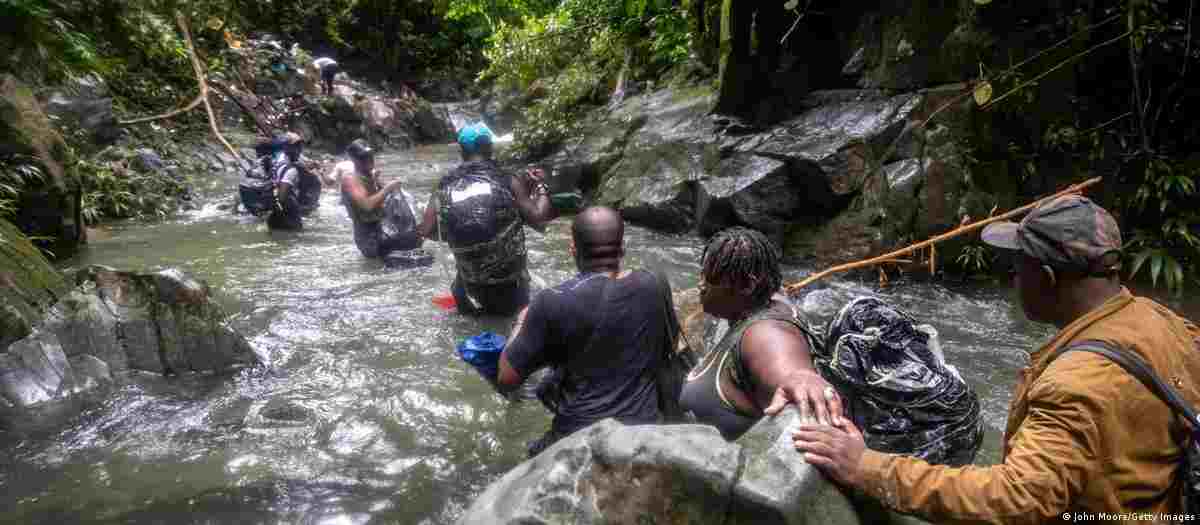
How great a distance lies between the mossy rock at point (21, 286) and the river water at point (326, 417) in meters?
0.64

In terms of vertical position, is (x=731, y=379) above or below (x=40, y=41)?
below

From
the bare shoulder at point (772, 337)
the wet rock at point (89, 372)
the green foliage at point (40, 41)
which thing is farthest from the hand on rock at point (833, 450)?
the wet rock at point (89, 372)

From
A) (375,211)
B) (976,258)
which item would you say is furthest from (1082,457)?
(375,211)

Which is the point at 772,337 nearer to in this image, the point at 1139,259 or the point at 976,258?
the point at 976,258

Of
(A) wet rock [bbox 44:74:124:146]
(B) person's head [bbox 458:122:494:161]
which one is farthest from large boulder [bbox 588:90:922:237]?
(A) wet rock [bbox 44:74:124:146]

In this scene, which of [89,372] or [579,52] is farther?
[579,52]

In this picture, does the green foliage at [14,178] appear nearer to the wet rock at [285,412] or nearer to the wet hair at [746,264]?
the wet rock at [285,412]

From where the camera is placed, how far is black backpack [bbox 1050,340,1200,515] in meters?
1.52

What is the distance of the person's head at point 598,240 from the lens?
293 cm

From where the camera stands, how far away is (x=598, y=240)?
9.61ft

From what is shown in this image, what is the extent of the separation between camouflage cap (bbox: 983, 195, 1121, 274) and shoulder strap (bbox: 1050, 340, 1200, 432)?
214 millimetres

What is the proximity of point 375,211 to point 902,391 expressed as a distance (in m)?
5.90

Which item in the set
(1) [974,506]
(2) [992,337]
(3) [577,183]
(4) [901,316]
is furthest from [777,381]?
(3) [577,183]

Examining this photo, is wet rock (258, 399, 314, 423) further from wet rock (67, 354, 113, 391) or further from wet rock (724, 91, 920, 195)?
wet rock (724, 91, 920, 195)
